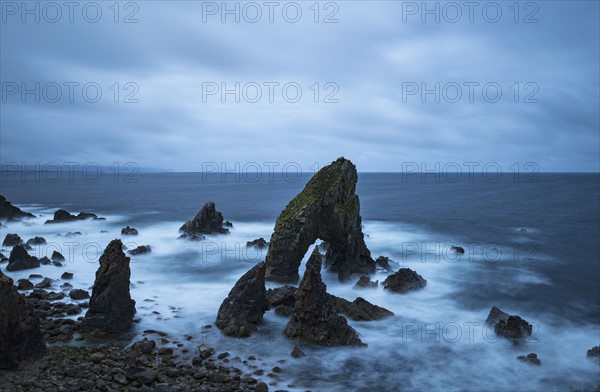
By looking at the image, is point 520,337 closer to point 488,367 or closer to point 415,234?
point 488,367

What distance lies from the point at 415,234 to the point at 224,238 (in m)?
21.7

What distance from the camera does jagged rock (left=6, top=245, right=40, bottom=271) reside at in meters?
28.0

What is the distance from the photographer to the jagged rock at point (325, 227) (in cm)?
2638

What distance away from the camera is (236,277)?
1152 inches

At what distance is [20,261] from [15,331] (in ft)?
53.4

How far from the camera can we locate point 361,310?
840 inches

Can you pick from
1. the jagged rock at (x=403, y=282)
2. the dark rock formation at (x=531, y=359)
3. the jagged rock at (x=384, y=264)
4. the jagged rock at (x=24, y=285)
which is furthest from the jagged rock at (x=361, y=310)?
the jagged rock at (x=24, y=285)

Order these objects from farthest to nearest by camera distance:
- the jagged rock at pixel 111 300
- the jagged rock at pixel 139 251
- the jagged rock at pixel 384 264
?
1. the jagged rock at pixel 139 251
2. the jagged rock at pixel 384 264
3. the jagged rock at pixel 111 300

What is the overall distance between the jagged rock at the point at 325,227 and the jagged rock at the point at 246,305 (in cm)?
570

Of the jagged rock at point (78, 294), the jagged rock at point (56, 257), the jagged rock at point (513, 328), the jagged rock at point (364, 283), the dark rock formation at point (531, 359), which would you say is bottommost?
the dark rock formation at point (531, 359)

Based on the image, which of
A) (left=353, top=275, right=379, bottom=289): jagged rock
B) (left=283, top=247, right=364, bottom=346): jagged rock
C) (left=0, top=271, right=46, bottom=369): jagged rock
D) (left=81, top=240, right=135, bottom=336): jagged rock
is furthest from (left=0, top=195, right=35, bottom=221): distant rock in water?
(left=283, top=247, right=364, bottom=346): jagged rock

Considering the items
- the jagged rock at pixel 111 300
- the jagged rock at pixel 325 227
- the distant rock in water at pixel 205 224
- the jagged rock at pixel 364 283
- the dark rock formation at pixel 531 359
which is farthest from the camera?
the distant rock in water at pixel 205 224

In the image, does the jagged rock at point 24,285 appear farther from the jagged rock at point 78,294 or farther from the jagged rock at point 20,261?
the jagged rock at point 20,261

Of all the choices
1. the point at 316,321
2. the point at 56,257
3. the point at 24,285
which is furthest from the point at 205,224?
the point at 316,321
